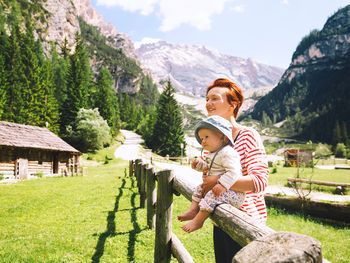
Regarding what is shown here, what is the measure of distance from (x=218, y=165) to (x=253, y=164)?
1.02 ft

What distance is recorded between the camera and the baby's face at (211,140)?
294cm


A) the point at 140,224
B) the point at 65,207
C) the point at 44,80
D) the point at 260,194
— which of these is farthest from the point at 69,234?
the point at 44,80

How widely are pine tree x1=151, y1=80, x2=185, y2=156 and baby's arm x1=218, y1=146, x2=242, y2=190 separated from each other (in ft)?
201

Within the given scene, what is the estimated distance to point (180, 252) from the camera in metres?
4.31

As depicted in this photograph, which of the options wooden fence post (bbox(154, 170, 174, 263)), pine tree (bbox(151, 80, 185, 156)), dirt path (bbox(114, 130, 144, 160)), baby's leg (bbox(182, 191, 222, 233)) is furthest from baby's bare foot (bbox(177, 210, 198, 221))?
pine tree (bbox(151, 80, 185, 156))

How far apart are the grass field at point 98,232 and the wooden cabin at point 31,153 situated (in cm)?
1479

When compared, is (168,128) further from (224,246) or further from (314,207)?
(224,246)

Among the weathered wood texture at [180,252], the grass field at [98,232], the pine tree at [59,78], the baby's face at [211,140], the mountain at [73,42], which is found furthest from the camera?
the mountain at [73,42]

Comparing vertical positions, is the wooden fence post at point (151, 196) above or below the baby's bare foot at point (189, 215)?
below

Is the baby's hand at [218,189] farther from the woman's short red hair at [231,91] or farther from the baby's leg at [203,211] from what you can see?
the woman's short red hair at [231,91]

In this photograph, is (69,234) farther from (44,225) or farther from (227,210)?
(227,210)

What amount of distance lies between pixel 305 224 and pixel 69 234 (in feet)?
23.1

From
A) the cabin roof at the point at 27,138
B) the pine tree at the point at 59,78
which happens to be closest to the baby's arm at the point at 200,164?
the cabin roof at the point at 27,138

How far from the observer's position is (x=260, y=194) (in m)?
2.96
